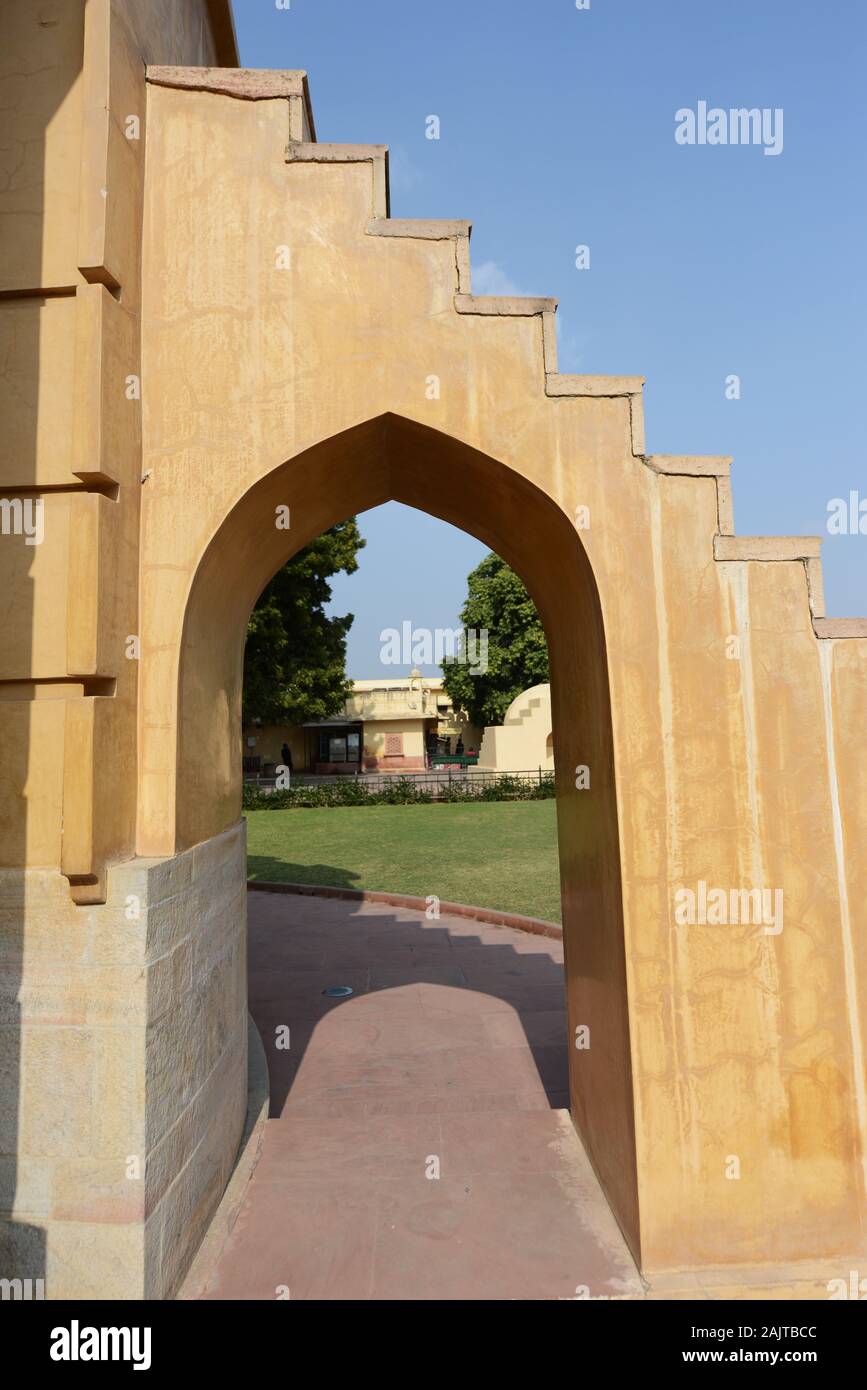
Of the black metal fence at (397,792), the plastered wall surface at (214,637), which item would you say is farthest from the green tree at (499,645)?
the plastered wall surface at (214,637)

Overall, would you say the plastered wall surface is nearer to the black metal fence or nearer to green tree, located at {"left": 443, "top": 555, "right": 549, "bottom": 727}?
the black metal fence

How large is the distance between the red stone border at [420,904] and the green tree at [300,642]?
12.7 m

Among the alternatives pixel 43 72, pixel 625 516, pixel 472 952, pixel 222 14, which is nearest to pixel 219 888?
pixel 625 516

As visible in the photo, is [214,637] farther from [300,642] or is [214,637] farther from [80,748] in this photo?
[300,642]

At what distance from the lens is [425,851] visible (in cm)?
1641

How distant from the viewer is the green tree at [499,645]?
35.3 metres

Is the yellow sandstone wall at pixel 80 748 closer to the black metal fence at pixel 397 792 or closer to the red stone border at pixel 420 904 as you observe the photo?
the red stone border at pixel 420 904

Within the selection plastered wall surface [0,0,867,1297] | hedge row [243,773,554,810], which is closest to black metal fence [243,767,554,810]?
hedge row [243,773,554,810]

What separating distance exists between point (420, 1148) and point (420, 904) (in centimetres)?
689

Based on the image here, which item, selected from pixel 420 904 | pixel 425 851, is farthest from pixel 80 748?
pixel 425 851

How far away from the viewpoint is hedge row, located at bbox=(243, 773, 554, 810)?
81.4ft

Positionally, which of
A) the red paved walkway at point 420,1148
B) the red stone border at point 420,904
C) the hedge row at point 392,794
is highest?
the hedge row at point 392,794

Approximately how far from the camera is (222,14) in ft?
20.6

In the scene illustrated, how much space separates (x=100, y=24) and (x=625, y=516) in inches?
139
